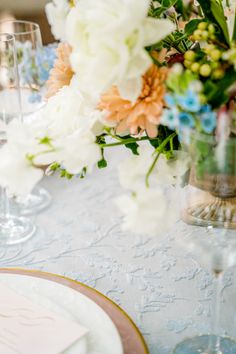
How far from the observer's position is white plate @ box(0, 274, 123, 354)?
0.86 meters

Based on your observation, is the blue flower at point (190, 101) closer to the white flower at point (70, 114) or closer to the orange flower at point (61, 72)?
the white flower at point (70, 114)

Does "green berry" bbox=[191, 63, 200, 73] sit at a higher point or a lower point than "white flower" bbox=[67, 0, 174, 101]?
lower

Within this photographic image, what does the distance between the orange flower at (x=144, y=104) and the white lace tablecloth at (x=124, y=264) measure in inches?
9.9

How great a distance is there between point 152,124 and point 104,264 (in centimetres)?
46

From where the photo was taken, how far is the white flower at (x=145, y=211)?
674 millimetres

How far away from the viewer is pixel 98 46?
2.21ft

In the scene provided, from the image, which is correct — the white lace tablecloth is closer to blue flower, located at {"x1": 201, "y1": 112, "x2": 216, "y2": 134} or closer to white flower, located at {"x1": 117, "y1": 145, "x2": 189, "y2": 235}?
white flower, located at {"x1": 117, "y1": 145, "x2": 189, "y2": 235}

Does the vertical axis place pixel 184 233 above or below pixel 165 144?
below

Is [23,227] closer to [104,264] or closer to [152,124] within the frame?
[104,264]

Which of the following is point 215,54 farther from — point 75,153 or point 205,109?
point 75,153

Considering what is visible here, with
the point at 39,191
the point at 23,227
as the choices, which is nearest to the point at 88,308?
the point at 23,227

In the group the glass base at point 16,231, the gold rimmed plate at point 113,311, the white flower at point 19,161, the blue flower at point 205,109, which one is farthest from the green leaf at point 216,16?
the glass base at point 16,231

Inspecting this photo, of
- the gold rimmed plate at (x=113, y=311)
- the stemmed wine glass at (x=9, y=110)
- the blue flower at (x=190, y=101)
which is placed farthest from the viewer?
the stemmed wine glass at (x=9, y=110)

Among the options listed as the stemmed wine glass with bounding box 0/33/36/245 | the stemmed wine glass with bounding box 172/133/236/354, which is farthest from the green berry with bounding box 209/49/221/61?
the stemmed wine glass with bounding box 0/33/36/245
